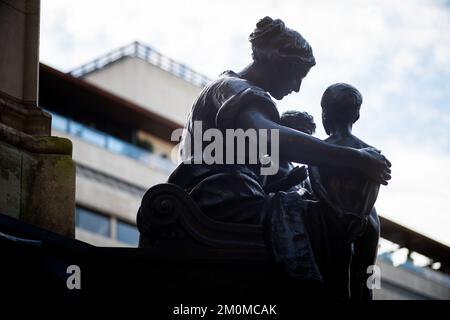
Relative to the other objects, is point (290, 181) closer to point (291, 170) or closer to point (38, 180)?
point (291, 170)

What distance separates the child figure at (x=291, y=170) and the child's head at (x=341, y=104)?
1.14 ft

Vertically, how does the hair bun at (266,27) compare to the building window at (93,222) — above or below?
below

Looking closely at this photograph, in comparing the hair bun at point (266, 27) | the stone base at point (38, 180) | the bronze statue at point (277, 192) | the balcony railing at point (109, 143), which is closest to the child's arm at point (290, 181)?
the bronze statue at point (277, 192)

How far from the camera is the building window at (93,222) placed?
169ft

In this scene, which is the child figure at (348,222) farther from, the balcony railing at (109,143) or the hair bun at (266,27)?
the balcony railing at (109,143)

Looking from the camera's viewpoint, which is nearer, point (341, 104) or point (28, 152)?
point (341, 104)

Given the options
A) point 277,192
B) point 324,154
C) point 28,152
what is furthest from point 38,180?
point 324,154

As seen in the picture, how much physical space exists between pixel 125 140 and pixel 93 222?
21.9 feet

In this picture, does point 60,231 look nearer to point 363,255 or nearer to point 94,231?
point 363,255

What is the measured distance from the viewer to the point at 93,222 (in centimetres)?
5197

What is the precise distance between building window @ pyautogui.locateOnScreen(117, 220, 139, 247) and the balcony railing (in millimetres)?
2964

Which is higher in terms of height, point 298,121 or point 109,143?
point 109,143

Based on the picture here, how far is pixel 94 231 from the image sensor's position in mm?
51500
